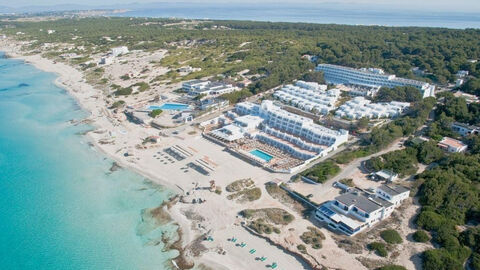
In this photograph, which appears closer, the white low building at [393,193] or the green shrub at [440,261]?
the green shrub at [440,261]

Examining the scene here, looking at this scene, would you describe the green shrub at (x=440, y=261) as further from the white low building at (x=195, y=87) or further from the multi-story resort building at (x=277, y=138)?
the white low building at (x=195, y=87)

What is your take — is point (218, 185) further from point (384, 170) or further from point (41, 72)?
point (41, 72)

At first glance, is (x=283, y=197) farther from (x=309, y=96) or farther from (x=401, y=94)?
(x=401, y=94)

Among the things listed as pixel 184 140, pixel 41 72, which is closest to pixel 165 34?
pixel 41 72

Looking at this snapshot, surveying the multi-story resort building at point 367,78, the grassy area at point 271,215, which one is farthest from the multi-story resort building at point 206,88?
the grassy area at point 271,215

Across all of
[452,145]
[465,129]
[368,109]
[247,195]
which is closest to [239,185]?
[247,195]
